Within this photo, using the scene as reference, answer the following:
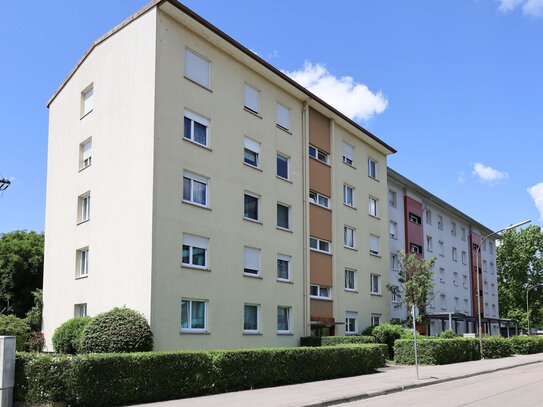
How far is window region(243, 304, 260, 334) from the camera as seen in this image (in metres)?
22.1

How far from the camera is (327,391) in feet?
50.0

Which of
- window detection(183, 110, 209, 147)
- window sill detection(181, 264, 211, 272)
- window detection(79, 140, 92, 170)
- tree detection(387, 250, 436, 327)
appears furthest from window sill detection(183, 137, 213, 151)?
tree detection(387, 250, 436, 327)

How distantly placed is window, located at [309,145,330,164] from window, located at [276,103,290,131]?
234 cm

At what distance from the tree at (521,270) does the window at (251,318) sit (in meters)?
66.1

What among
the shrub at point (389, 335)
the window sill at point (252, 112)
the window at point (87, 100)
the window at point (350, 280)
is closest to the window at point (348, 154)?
the window at point (350, 280)

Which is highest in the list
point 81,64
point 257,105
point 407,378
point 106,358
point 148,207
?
point 81,64

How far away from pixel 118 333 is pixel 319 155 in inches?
596

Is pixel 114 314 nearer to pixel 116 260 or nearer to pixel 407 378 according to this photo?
pixel 116 260

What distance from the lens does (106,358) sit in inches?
492

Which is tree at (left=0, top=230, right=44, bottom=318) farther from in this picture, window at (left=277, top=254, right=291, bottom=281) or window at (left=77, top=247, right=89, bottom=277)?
window at (left=277, top=254, right=291, bottom=281)

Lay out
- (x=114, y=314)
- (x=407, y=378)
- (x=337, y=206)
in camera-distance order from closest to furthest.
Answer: (x=114, y=314)
(x=407, y=378)
(x=337, y=206)

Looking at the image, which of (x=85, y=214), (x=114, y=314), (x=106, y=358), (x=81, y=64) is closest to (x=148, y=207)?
(x=114, y=314)

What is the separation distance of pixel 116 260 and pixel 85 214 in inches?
157

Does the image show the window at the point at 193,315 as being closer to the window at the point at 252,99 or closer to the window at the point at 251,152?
the window at the point at 251,152
